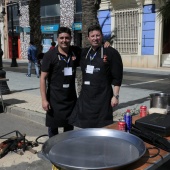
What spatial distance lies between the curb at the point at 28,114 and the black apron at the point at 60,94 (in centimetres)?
253

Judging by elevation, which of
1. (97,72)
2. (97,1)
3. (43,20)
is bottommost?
(97,72)

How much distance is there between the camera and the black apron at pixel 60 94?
141 inches

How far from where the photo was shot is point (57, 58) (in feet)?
11.7

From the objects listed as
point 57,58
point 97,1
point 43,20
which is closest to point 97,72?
point 57,58

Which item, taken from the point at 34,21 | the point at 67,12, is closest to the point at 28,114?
the point at 34,21

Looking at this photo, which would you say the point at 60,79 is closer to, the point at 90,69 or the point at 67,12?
the point at 90,69

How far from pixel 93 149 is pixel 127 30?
17.5 m

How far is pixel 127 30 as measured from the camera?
62.0ft

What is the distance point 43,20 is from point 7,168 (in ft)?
77.6

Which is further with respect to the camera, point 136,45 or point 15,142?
point 136,45

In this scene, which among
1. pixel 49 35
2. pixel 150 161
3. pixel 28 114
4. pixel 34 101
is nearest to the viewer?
pixel 150 161

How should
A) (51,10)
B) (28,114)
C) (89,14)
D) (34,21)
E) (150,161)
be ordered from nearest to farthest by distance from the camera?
(150,161) → (89,14) → (28,114) → (34,21) → (51,10)

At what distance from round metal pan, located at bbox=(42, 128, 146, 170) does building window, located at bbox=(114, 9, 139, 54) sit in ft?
54.6

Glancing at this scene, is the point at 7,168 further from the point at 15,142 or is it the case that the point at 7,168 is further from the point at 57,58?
the point at 57,58
